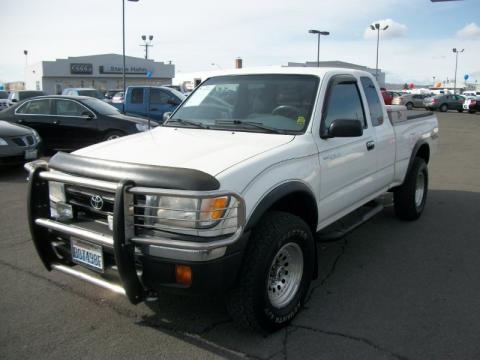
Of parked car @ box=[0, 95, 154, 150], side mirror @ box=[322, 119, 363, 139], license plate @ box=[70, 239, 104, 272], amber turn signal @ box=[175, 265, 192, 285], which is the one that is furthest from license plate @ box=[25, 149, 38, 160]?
amber turn signal @ box=[175, 265, 192, 285]

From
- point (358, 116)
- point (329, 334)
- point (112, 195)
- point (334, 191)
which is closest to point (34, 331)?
point (112, 195)

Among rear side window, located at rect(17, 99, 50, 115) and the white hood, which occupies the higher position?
rear side window, located at rect(17, 99, 50, 115)

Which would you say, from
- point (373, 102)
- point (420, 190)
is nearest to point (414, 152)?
point (420, 190)

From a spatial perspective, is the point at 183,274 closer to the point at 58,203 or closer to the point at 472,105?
the point at 58,203

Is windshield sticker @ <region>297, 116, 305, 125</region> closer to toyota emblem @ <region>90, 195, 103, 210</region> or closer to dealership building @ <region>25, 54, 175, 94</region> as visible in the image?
toyota emblem @ <region>90, 195, 103, 210</region>

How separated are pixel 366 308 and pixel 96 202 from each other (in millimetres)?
2248

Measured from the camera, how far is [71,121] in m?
10.5

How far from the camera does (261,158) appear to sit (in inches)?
125

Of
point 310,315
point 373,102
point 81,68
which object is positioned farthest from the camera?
point 81,68

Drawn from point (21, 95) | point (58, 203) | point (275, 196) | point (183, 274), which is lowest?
point (183, 274)

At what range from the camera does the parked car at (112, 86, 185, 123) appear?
48.4ft

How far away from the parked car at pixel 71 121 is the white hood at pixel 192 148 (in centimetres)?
669

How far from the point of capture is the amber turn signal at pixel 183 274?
107 inches

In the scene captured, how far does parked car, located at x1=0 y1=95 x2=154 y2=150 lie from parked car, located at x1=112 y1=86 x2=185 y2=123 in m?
3.76
